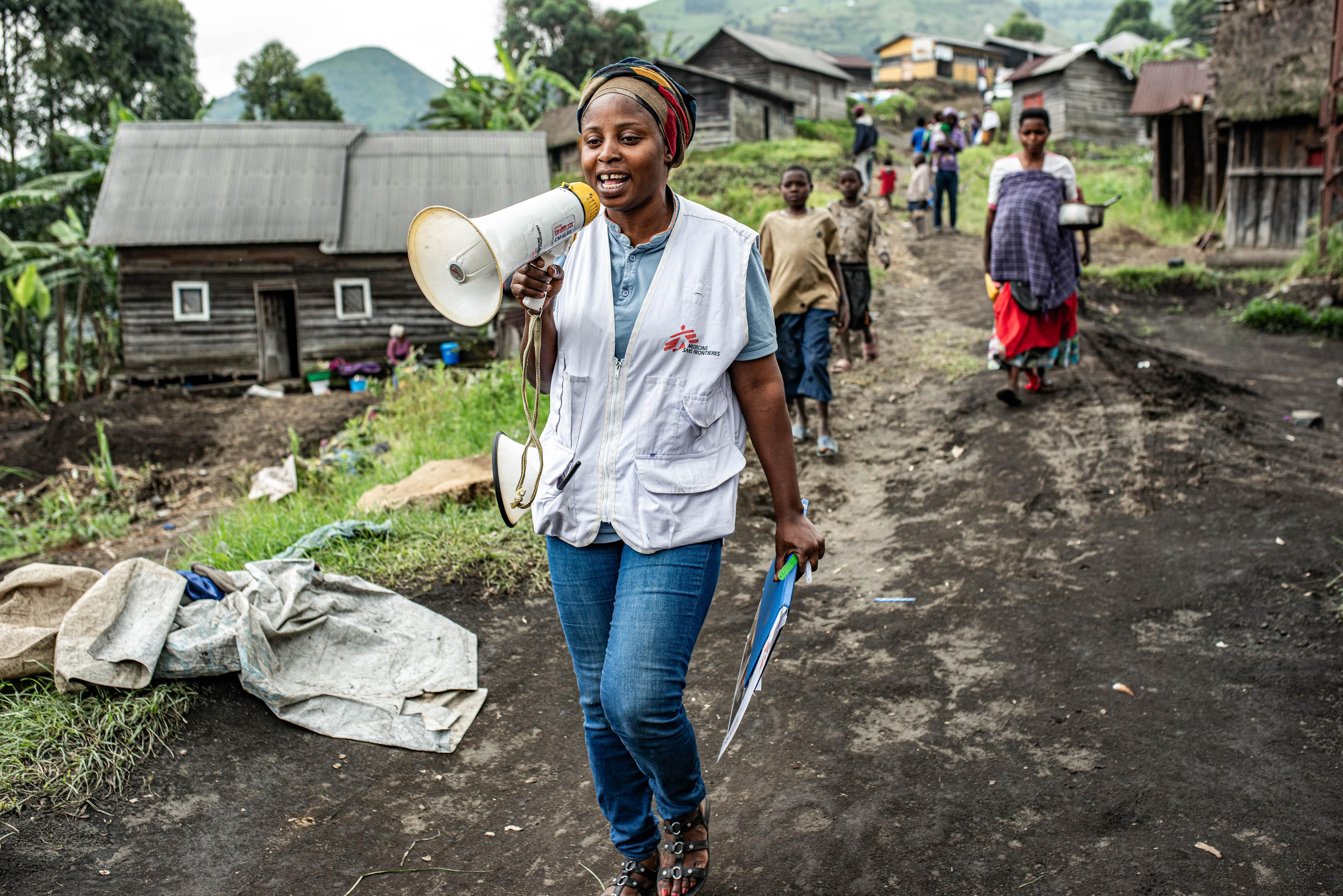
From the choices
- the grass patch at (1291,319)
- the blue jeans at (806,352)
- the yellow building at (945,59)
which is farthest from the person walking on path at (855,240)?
the yellow building at (945,59)

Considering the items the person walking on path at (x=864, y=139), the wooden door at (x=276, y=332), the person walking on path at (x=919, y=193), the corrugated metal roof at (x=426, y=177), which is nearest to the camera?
the person walking on path at (x=864, y=139)

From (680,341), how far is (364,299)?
671 inches

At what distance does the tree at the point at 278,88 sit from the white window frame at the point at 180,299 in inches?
742

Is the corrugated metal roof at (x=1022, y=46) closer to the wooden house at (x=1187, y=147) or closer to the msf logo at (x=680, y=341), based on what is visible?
the wooden house at (x=1187, y=147)

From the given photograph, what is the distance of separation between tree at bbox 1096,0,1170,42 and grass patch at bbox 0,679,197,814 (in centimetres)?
7301

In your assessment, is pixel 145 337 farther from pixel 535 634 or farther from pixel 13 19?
pixel 535 634

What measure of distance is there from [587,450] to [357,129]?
18918 mm

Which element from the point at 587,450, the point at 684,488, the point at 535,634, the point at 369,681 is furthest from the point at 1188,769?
the point at 369,681

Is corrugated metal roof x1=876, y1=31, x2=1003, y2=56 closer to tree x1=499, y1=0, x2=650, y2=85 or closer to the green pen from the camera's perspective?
tree x1=499, y1=0, x2=650, y2=85

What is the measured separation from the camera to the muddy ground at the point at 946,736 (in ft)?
9.18

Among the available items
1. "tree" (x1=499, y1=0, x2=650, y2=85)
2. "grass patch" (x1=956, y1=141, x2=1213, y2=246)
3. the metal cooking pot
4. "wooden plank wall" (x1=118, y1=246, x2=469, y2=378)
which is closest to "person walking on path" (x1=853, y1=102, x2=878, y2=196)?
"grass patch" (x1=956, y1=141, x2=1213, y2=246)

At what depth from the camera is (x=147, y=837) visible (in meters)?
3.06

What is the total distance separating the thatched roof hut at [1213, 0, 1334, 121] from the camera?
1291 centimetres

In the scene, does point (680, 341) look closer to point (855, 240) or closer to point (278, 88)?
point (855, 240)
